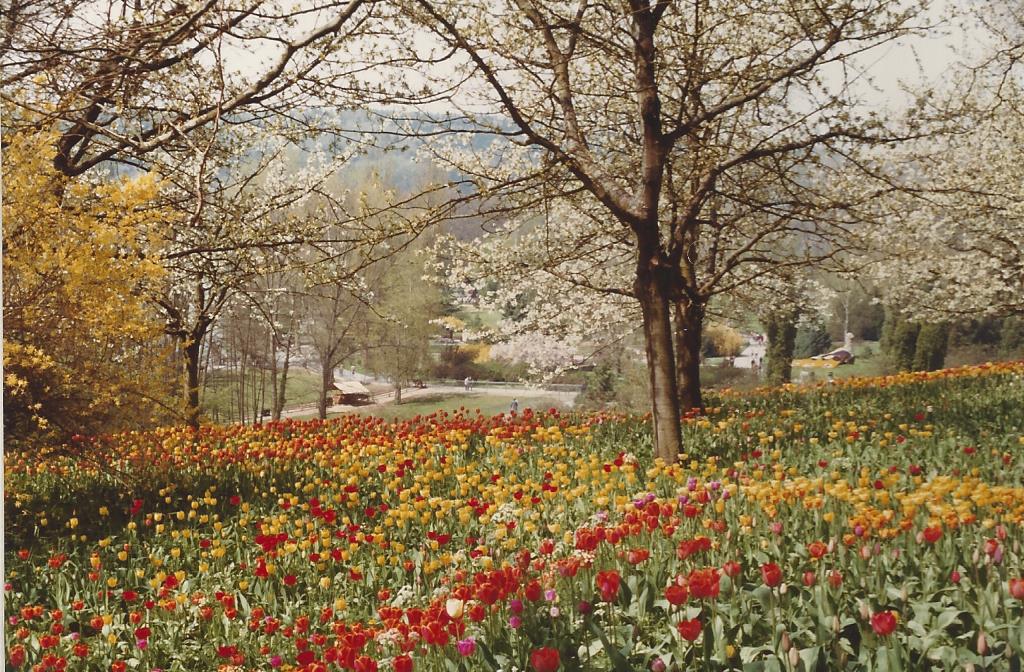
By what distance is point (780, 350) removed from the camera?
19.2m

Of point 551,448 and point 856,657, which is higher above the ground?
point 551,448

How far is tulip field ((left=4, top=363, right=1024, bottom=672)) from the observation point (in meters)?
2.28

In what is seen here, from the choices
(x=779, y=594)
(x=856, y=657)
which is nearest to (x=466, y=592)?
(x=779, y=594)

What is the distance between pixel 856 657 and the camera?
7.39 ft

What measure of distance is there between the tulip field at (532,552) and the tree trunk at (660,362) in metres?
0.19

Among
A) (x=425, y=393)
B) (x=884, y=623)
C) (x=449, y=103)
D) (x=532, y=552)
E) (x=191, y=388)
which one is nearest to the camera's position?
(x=884, y=623)

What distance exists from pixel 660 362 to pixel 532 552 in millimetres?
1904

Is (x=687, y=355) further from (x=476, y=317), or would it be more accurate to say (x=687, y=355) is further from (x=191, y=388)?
(x=476, y=317)

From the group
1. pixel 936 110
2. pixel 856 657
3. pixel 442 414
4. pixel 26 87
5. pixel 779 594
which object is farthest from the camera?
pixel 442 414

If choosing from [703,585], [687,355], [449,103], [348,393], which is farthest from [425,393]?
[703,585]

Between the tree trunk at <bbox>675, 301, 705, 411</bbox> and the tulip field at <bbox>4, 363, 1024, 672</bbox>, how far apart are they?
1715 mm

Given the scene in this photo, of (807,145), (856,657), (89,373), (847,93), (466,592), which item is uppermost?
(847,93)

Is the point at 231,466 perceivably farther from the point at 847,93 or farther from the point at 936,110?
the point at 936,110

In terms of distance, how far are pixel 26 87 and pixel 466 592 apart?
3.96 m
